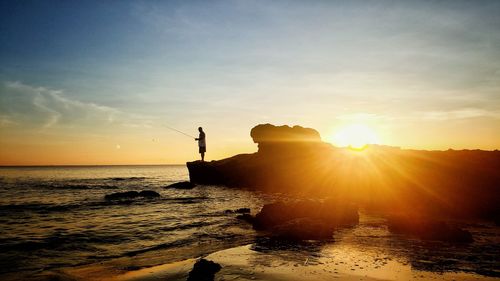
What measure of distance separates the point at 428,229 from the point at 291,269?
7.30 metres

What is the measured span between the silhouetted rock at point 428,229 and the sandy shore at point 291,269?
4.07 meters

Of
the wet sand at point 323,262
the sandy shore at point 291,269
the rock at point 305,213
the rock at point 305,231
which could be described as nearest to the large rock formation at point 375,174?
the rock at point 305,213

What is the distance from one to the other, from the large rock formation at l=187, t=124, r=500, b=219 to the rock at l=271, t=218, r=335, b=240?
477 centimetres

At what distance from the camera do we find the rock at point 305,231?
11734 mm

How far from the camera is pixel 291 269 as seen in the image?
783cm

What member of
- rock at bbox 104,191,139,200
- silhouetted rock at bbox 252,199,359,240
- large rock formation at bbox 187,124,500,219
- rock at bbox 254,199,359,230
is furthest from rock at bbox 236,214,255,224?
rock at bbox 104,191,139,200

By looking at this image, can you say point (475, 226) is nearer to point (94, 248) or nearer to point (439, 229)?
point (439, 229)

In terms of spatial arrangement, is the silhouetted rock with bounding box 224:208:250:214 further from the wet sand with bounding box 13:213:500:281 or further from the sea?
the wet sand with bounding box 13:213:500:281

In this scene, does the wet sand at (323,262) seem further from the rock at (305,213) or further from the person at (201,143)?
the person at (201,143)

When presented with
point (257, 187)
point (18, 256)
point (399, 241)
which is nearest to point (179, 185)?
point (257, 187)

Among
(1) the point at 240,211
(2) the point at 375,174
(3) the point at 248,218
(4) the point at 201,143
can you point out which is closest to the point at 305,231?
(3) the point at 248,218

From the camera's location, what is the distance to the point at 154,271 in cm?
832

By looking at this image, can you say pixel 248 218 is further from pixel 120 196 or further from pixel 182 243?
pixel 120 196

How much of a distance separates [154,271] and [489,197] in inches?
760
